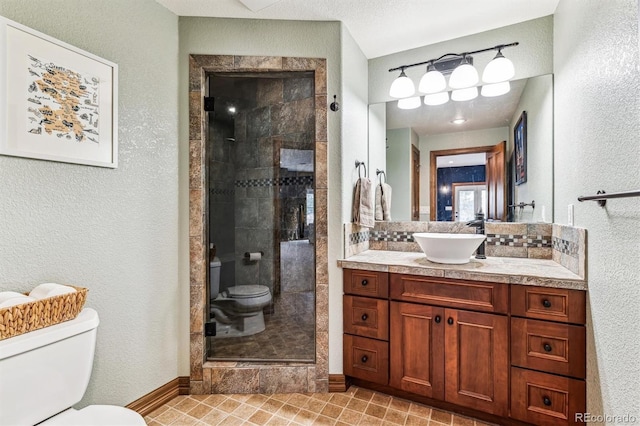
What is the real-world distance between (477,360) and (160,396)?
187 centimetres

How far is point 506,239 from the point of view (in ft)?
7.13

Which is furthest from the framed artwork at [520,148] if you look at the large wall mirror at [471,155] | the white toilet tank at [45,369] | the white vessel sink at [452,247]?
the white toilet tank at [45,369]

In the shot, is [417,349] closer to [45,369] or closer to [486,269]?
[486,269]

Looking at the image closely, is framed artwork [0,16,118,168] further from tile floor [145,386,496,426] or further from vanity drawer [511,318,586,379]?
vanity drawer [511,318,586,379]

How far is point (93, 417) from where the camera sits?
3.91 feet

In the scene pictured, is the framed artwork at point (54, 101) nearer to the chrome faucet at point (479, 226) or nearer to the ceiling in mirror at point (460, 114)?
the ceiling in mirror at point (460, 114)

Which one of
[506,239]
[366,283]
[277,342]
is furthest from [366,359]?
[506,239]

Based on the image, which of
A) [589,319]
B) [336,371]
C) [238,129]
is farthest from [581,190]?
[238,129]

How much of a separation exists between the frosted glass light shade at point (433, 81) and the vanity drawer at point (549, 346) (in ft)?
5.38

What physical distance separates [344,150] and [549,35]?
151 cm

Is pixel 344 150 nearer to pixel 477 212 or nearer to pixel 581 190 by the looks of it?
pixel 477 212

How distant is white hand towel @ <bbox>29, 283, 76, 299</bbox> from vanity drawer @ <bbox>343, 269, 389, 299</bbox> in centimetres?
143

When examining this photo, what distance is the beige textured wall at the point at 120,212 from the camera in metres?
1.36

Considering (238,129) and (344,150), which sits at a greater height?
(238,129)
